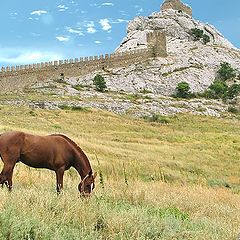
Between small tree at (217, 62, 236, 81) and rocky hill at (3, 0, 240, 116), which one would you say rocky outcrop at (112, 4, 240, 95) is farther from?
small tree at (217, 62, 236, 81)

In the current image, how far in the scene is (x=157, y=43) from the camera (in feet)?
302

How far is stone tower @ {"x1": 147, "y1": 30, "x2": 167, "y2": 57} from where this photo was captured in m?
91.2

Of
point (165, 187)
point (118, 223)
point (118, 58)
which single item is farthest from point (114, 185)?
point (118, 58)

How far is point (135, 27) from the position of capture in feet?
367

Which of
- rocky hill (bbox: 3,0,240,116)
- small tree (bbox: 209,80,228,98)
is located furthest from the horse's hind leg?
small tree (bbox: 209,80,228,98)

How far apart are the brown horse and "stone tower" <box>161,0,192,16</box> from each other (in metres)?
122

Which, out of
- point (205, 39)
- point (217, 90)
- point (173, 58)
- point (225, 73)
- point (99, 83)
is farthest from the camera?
point (205, 39)

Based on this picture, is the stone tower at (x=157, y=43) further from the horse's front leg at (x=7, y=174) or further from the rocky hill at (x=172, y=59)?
the horse's front leg at (x=7, y=174)

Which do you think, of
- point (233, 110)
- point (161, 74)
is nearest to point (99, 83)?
point (161, 74)

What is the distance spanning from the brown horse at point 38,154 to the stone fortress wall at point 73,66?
63.9m

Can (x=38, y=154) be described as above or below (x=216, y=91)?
below

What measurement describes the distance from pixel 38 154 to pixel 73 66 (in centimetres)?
7191

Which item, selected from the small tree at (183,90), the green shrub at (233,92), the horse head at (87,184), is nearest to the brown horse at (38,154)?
the horse head at (87,184)

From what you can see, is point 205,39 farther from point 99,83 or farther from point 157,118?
point 157,118
